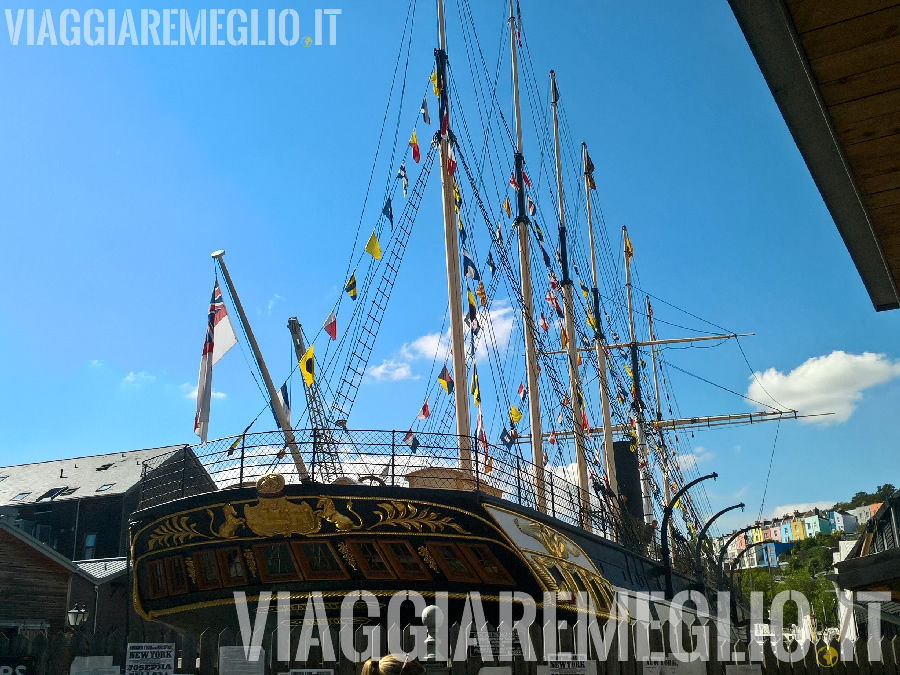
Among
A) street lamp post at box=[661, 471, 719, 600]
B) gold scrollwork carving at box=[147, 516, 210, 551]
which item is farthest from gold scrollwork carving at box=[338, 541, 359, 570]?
street lamp post at box=[661, 471, 719, 600]

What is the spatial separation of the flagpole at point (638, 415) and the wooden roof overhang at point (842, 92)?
31.5 metres

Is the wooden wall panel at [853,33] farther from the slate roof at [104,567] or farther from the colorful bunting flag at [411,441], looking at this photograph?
the slate roof at [104,567]

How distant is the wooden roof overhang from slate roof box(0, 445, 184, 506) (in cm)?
3210

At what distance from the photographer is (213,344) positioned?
52.7 feet

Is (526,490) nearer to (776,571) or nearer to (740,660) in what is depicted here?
(740,660)

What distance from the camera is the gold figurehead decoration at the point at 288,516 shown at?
1219cm

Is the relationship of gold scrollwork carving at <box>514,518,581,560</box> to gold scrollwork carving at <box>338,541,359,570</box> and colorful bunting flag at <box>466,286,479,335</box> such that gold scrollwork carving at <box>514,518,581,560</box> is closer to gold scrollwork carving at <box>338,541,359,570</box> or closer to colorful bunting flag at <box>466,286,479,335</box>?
gold scrollwork carving at <box>338,541,359,570</box>

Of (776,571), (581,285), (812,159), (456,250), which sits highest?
(581,285)

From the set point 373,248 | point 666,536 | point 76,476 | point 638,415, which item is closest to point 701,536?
point 666,536

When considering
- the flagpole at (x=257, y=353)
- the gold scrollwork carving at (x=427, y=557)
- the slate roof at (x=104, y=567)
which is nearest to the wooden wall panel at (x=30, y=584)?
the slate roof at (x=104, y=567)

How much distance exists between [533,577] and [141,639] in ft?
22.9

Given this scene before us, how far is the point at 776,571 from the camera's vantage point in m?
92.8

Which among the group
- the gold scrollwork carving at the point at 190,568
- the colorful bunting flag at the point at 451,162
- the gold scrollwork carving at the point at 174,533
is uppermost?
the colorful bunting flag at the point at 451,162

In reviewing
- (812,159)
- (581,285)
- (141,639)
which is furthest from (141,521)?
(581,285)
